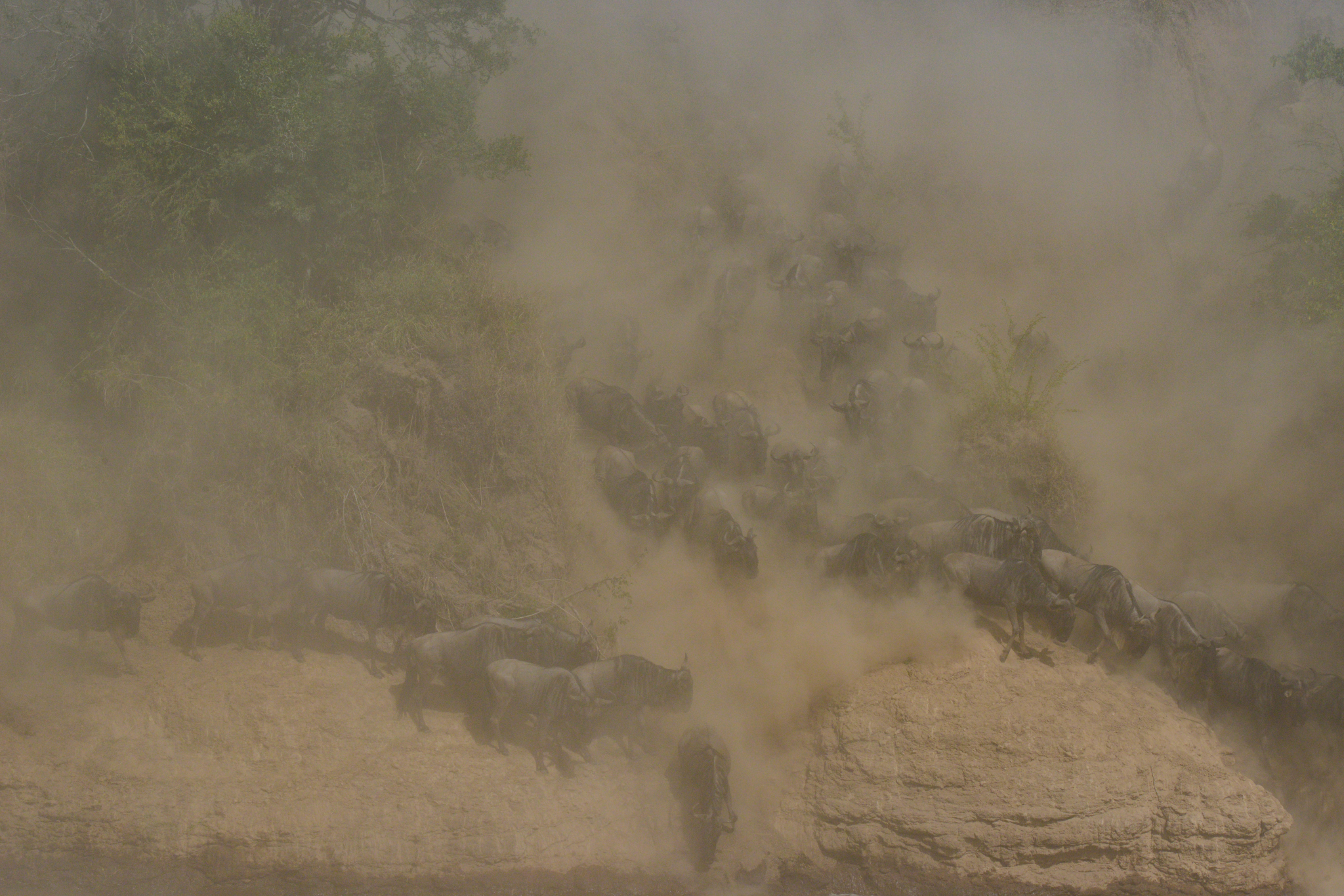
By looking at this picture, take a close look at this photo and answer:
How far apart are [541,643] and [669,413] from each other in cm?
572

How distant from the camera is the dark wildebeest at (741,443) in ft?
47.1

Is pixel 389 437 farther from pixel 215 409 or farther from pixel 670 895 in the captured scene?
pixel 670 895

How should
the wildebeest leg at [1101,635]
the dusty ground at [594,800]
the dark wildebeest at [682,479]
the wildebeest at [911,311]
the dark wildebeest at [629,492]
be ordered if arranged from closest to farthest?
the dusty ground at [594,800], the wildebeest leg at [1101,635], the dark wildebeest at [629,492], the dark wildebeest at [682,479], the wildebeest at [911,311]

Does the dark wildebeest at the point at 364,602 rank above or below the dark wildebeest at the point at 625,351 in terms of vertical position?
below

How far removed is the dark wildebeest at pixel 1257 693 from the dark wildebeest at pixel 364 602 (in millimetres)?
9091

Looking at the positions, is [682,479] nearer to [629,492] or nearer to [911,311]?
[629,492]

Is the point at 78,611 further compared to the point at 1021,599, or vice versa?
the point at 1021,599

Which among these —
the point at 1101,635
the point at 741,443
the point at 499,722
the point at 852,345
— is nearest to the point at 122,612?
the point at 499,722

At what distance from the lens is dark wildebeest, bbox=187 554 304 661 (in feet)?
33.9

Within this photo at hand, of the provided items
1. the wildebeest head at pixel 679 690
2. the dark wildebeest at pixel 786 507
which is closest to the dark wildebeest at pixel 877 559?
the dark wildebeest at pixel 786 507

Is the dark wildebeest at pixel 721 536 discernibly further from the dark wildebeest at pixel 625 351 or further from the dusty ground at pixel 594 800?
the dark wildebeest at pixel 625 351

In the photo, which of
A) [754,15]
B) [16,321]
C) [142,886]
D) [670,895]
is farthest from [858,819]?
[754,15]

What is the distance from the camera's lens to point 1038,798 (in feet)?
29.0

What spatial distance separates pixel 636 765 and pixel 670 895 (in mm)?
1514
